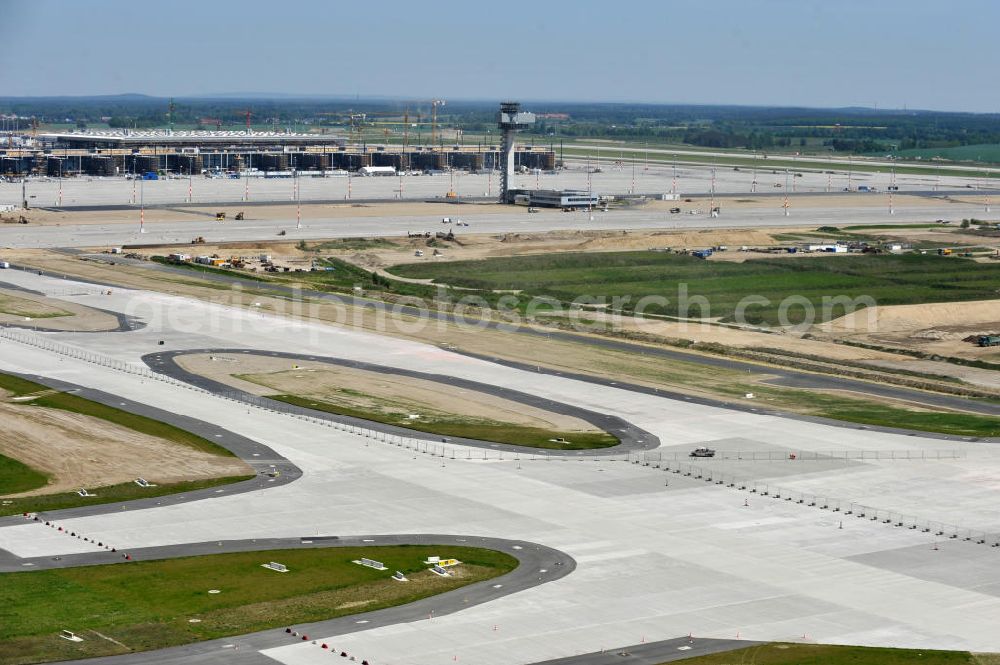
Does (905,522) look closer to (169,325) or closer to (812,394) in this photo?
(812,394)

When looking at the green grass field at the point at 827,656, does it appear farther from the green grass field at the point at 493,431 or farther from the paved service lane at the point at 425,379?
the green grass field at the point at 493,431

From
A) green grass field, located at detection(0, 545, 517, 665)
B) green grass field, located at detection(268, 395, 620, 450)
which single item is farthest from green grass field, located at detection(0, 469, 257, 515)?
green grass field, located at detection(268, 395, 620, 450)

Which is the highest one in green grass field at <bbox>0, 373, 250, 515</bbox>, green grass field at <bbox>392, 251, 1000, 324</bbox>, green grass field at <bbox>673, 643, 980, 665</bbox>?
green grass field at <bbox>392, 251, 1000, 324</bbox>

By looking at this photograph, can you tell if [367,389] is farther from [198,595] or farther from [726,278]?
[726,278]

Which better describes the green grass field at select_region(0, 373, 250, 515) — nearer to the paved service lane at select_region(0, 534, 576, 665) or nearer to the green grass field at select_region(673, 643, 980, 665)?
the paved service lane at select_region(0, 534, 576, 665)

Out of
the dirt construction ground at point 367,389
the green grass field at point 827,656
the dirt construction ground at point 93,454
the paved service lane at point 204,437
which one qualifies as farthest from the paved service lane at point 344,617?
the dirt construction ground at point 367,389

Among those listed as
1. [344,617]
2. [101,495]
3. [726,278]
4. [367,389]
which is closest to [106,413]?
[101,495]
